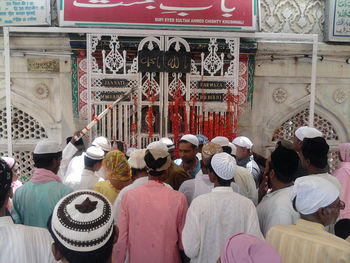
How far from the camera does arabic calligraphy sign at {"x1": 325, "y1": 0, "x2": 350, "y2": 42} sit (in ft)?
15.1

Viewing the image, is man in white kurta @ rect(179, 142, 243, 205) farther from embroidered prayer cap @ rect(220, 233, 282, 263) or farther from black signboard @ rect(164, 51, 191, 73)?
black signboard @ rect(164, 51, 191, 73)

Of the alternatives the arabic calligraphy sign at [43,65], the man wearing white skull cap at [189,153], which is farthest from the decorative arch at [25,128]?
the man wearing white skull cap at [189,153]

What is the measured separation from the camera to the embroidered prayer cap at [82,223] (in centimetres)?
96

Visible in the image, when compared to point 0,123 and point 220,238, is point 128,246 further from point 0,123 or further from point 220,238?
point 0,123

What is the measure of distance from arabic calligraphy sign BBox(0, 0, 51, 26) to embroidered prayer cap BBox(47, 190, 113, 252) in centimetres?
398

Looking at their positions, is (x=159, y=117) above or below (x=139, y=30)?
below

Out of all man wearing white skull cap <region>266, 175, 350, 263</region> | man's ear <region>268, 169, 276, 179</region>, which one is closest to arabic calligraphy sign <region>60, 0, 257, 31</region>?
man's ear <region>268, 169, 276, 179</region>

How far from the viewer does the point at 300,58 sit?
481cm

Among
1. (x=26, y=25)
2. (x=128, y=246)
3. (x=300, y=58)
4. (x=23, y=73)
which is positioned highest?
(x=26, y=25)

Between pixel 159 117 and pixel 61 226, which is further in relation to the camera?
pixel 159 117

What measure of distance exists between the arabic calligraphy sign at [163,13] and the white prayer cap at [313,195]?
3.48 m

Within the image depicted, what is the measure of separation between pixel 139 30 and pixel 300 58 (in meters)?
2.56

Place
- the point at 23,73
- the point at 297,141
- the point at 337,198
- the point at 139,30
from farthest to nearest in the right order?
1. the point at 23,73
2. the point at 139,30
3. the point at 297,141
4. the point at 337,198

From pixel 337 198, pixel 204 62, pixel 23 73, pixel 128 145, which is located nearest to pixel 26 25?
pixel 23 73
